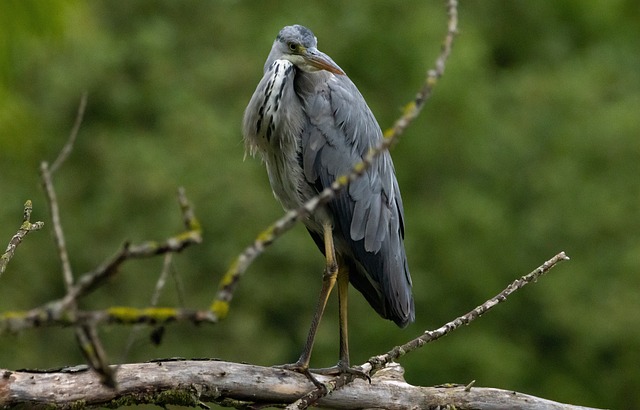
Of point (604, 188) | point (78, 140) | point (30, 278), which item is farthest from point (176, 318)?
point (604, 188)

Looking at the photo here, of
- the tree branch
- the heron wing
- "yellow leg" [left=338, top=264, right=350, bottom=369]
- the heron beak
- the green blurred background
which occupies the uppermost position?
the green blurred background

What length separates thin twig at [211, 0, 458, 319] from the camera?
6.86ft

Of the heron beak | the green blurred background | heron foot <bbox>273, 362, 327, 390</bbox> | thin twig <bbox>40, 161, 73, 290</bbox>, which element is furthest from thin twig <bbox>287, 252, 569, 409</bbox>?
the green blurred background

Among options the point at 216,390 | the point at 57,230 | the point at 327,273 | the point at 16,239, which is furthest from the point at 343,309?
the point at 57,230

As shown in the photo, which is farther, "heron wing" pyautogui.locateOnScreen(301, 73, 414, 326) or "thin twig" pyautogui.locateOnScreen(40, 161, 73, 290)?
"heron wing" pyautogui.locateOnScreen(301, 73, 414, 326)

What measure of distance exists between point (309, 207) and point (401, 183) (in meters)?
16.6

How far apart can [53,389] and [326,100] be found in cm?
185

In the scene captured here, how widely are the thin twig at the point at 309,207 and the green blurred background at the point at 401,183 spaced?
10.6 meters

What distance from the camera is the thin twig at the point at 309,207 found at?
2.09m

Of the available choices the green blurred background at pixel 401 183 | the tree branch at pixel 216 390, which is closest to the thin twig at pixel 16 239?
the tree branch at pixel 216 390

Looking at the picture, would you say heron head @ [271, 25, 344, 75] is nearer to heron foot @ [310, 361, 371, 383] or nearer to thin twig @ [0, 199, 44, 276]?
heron foot @ [310, 361, 371, 383]

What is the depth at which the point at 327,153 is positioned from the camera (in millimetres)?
4836

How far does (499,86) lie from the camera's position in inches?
796

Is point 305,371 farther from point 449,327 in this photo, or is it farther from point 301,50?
point 301,50
